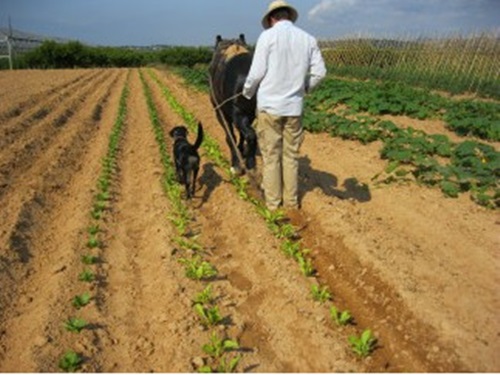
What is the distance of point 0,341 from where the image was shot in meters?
3.80

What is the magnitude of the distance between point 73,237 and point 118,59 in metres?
53.3

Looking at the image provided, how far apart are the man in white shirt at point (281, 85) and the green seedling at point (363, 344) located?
2599 millimetres

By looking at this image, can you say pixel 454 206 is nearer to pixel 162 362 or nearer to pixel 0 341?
pixel 162 362

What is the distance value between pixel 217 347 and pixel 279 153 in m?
2.91

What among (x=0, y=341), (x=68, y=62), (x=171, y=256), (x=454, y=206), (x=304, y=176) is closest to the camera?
(x=0, y=341)

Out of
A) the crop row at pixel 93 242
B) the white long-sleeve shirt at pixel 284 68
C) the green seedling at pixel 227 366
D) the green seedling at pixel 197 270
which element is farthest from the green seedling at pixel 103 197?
the green seedling at pixel 227 366

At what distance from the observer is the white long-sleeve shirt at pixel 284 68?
17.7 ft

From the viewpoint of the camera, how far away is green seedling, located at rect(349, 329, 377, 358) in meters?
3.55

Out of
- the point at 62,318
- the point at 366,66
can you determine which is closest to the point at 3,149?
the point at 62,318

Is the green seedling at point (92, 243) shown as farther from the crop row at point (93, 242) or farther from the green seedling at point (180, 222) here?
the green seedling at point (180, 222)

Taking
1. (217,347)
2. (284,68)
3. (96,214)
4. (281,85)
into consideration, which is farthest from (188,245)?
(284,68)

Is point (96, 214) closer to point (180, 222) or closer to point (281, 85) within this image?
point (180, 222)

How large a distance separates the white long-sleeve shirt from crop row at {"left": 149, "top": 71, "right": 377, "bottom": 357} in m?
1.27

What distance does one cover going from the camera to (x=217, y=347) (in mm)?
3543
